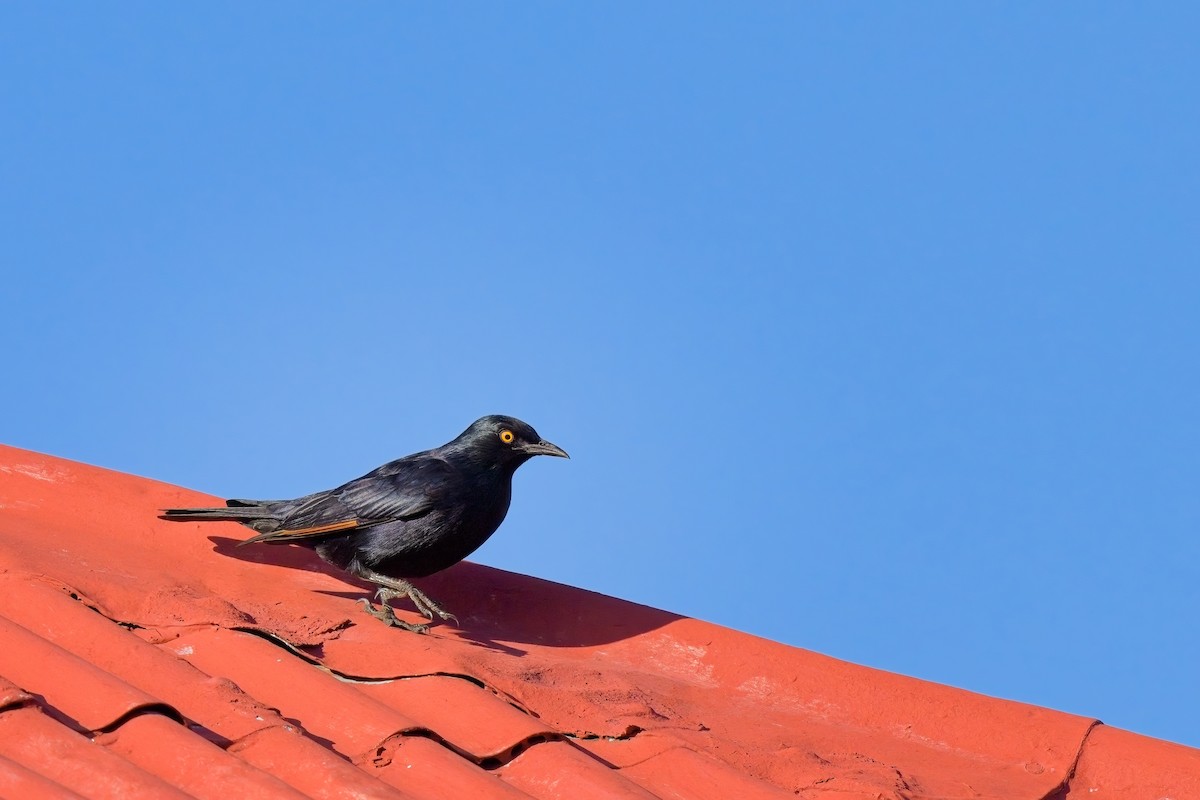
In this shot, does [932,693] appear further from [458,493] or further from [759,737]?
[458,493]

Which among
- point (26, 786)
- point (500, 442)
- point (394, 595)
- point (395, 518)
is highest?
point (500, 442)

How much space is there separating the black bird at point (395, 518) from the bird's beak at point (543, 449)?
0.73ft

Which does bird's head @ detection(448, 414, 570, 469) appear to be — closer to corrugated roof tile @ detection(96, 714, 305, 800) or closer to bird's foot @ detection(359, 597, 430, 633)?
bird's foot @ detection(359, 597, 430, 633)

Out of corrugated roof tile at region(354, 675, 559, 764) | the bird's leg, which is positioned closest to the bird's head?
the bird's leg

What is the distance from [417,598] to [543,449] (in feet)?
3.78

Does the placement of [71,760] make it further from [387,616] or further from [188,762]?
[387,616]

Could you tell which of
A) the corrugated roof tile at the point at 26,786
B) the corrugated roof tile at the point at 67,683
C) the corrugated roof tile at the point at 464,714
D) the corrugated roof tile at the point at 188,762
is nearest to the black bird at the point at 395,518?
the corrugated roof tile at the point at 464,714

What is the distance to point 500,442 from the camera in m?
6.36

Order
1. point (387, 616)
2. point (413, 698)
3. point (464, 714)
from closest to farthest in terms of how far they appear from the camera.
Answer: point (464, 714) < point (413, 698) < point (387, 616)

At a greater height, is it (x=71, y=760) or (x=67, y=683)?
(x=67, y=683)

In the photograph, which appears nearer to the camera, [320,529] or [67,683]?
[67,683]

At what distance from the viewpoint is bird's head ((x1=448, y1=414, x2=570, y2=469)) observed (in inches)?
249

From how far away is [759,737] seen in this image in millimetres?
4512

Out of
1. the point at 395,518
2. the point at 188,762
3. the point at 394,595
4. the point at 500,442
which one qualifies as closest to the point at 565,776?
the point at 188,762
